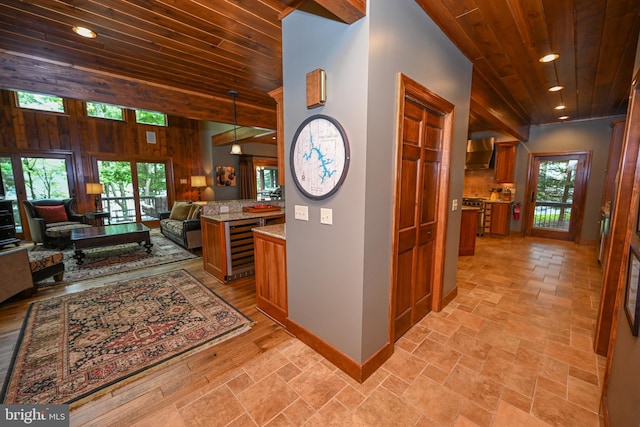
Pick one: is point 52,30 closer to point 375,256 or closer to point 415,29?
point 415,29

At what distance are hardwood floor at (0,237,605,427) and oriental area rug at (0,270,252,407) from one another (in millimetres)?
128

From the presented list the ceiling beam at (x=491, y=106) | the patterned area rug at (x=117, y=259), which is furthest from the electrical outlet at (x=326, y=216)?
the patterned area rug at (x=117, y=259)

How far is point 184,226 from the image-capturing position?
15.7 ft

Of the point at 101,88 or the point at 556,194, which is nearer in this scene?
the point at 101,88

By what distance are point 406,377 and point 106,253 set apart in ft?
18.8

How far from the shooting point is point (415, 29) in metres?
1.88

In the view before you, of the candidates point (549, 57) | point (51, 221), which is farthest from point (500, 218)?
point (51, 221)

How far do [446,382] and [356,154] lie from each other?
1702 millimetres

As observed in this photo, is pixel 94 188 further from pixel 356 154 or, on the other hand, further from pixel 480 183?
pixel 480 183

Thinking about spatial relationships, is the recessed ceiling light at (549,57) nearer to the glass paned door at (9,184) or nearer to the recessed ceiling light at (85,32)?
the recessed ceiling light at (85,32)

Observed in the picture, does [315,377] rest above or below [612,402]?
below

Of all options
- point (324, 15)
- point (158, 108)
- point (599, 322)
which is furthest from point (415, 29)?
point (158, 108)

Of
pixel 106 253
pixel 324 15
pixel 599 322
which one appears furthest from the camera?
pixel 106 253

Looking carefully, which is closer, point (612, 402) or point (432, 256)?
point (612, 402)
